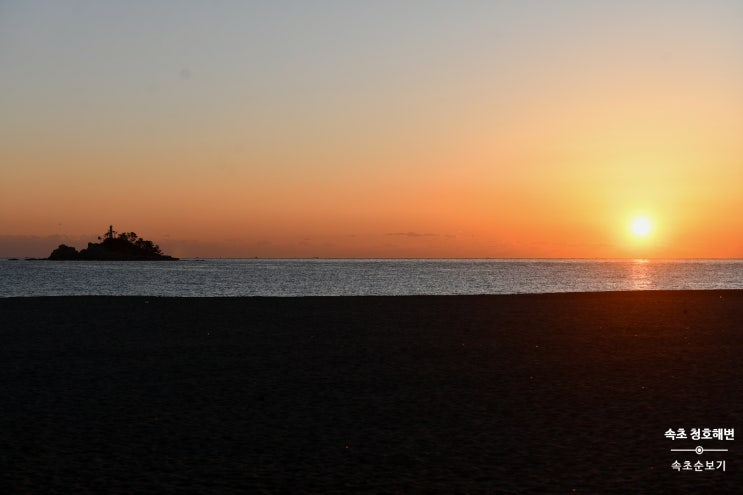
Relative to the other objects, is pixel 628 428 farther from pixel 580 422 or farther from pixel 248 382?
pixel 248 382

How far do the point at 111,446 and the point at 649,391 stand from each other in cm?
911

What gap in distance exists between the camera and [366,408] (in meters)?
12.5

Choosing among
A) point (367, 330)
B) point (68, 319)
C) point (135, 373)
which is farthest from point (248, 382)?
point (68, 319)

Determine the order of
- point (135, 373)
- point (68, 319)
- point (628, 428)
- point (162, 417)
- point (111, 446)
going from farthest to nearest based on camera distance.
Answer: point (68, 319) → point (135, 373) → point (162, 417) → point (628, 428) → point (111, 446)

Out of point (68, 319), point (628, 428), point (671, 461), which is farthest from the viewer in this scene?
point (68, 319)

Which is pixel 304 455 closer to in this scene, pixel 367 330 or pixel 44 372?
pixel 44 372

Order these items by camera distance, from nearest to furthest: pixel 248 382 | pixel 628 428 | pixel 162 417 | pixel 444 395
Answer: pixel 628 428 → pixel 162 417 → pixel 444 395 → pixel 248 382

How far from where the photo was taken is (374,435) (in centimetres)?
1056

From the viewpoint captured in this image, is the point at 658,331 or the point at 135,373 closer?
the point at 135,373

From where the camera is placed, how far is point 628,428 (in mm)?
10828

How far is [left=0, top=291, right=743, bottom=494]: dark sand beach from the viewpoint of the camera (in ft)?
28.1

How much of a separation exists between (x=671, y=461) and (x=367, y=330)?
17514 mm

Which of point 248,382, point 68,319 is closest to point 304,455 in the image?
point 248,382

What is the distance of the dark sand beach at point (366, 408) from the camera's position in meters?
8.55
